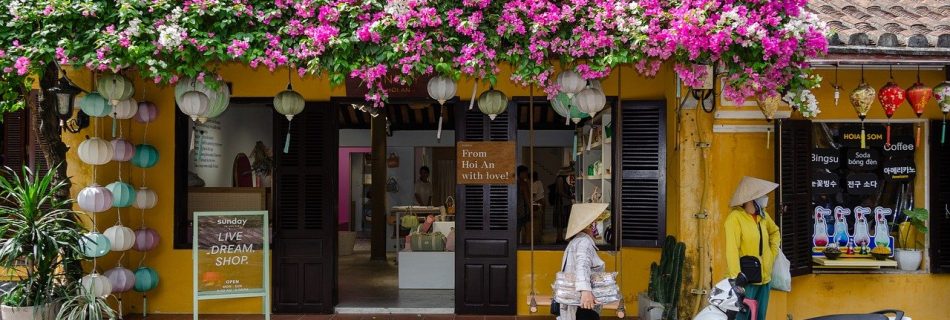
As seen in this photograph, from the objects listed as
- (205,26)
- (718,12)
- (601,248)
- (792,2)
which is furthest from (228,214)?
(792,2)

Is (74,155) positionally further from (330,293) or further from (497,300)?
(497,300)

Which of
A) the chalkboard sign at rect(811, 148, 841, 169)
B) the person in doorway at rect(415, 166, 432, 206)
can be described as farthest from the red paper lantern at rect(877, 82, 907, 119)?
the person in doorway at rect(415, 166, 432, 206)

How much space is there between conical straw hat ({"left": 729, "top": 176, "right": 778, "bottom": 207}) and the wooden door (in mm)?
4568

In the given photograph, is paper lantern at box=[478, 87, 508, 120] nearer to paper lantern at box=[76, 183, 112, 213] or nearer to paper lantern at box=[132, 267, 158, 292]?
paper lantern at box=[76, 183, 112, 213]

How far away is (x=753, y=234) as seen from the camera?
7457 millimetres

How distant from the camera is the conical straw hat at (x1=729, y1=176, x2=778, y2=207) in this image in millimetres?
7407

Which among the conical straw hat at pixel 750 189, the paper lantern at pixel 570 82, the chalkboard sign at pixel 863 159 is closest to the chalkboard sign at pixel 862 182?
the chalkboard sign at pixel 863 159

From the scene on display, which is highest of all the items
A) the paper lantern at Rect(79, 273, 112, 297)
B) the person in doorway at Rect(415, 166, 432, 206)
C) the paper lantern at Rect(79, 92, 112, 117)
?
the paper lantern at Rect(79, 92, 112, 117)

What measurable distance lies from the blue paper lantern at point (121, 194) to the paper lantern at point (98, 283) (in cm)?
77

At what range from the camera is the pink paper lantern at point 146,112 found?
881cm

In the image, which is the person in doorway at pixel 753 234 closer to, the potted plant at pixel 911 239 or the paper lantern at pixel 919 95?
the paper lantern at pixel 919 95

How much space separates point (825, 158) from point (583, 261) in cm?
395

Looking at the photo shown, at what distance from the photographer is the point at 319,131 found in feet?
31.3

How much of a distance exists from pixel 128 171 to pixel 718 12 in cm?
679
